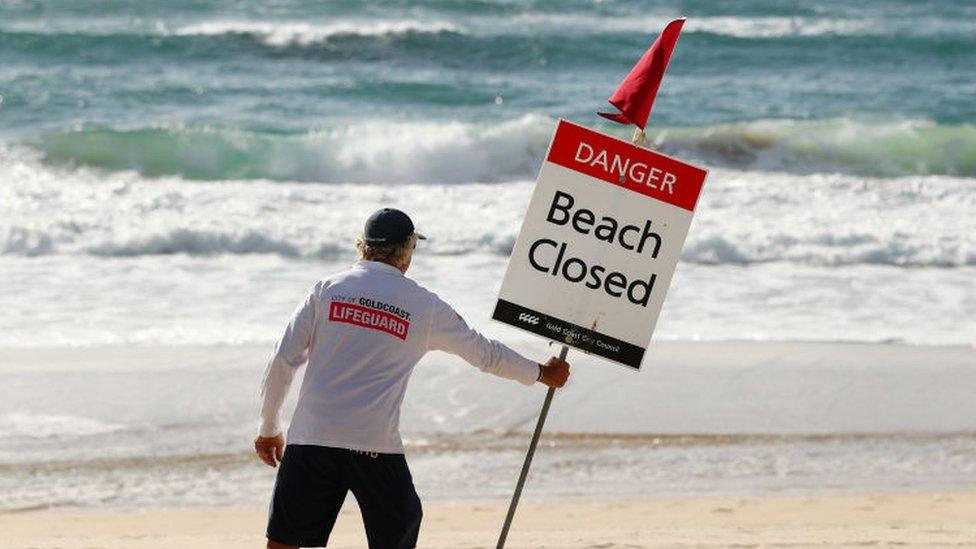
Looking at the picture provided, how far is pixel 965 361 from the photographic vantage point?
33.7ft

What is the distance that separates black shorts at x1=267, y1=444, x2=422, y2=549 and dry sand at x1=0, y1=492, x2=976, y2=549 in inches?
66.7

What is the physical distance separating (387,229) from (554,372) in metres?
0.68

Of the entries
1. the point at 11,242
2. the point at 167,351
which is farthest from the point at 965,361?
the point at 11,242

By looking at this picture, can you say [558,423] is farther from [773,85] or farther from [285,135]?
[773,85]

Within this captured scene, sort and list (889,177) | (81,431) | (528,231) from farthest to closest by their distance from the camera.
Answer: (889,177) < (81,431) < (528,231)

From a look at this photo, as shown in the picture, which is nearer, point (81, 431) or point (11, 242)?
point (81, 431)

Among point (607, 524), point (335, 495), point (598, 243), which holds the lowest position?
point (607, 524)

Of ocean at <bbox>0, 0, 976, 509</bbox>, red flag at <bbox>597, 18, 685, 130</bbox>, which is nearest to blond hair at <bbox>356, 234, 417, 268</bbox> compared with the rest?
red flag at <bbox>597, 18, 685, 130</bbox>

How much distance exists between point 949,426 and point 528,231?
4533 mm

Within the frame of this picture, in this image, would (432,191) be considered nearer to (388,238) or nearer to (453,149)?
(453,149)

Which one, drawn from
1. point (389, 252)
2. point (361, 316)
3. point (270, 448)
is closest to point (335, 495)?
point (270, 448)

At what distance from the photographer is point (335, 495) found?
4.74m

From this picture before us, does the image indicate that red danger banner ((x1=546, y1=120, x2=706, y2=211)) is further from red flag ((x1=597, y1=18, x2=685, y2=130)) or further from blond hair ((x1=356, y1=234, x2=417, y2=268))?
blond hair ((x1=356, y1=234, x2=417, y2=268))

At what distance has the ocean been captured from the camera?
8430 mm
